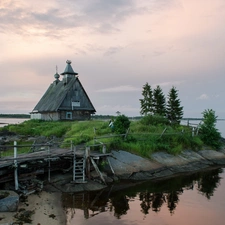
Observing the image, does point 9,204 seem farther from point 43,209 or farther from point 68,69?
point 68,69

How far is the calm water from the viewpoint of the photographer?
46.3ft

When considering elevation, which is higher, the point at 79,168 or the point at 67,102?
the point at 67,102

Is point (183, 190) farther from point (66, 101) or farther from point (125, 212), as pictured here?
point (66, 101)

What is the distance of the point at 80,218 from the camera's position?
1397 centimetres

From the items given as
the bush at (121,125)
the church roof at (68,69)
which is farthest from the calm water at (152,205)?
the church roof at (68,69)

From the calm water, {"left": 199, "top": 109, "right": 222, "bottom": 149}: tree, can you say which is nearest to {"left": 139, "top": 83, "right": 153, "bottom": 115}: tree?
{"left": 199, "top": 109, "right": 222, "bottom": 149}: tree

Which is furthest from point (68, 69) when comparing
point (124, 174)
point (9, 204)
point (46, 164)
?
point (9, 204)

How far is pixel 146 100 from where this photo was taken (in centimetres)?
4772

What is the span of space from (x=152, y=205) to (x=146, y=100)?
32480 mm

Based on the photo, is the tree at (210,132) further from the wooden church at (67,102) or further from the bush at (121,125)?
the wooden church at (67,102)

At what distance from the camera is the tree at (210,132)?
112 ft

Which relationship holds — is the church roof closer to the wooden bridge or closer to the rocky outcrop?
the rocky outcrop

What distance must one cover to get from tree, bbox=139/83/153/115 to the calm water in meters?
26.5

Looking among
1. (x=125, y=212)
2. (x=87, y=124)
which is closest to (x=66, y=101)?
(x=87, y=124)
